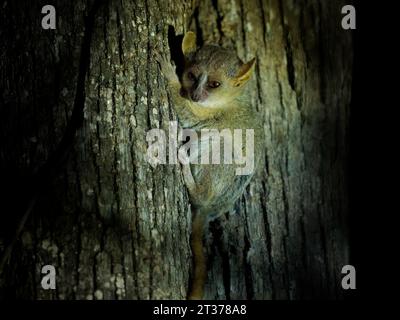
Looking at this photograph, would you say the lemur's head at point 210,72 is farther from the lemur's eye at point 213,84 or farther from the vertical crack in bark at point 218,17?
the vertical crack in bark at point 218,17

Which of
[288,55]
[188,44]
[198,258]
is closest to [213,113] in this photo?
[188,44]

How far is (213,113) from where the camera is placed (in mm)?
3559

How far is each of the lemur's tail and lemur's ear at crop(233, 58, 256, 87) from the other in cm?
99

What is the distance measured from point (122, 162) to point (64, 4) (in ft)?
2.98

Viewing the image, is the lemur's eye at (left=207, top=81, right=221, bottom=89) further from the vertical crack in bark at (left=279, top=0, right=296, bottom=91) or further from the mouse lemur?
the vertical crack in bark at (left=279, top=0, right=296, bottom=91)

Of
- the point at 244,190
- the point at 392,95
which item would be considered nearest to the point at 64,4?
the point at 244,190

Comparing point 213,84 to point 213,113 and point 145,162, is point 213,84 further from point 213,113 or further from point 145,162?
point 145,162

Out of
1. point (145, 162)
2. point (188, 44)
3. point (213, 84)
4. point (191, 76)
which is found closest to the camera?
point (145, 162)

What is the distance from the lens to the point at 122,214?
2.30 m

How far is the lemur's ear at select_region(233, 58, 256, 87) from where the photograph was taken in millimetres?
3272

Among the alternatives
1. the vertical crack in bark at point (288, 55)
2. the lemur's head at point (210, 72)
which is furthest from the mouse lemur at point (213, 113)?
the vertical crack in bark at point (288, 55)

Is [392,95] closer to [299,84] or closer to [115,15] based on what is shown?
[299,84]

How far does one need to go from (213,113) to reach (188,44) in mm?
591

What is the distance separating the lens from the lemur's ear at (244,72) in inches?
129
